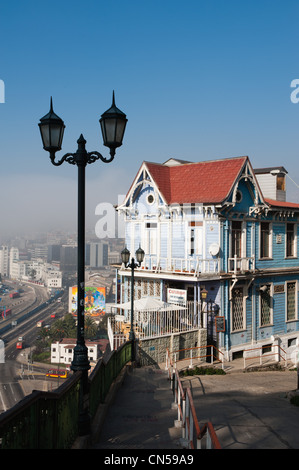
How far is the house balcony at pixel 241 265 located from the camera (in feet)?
75.3

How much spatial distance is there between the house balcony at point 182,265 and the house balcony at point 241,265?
1005 mm

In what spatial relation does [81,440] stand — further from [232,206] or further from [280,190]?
[280,190]

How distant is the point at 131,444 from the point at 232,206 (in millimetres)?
15863

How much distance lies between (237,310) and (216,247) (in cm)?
383

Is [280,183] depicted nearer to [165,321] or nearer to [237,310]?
[237,310]

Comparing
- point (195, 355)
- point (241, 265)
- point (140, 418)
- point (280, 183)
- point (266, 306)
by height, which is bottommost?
point (195, 355)

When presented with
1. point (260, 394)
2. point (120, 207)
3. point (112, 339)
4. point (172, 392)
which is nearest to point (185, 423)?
point (172, 392)

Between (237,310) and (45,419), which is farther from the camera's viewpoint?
(237,310)

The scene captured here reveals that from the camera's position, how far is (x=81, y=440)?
24.2 ft

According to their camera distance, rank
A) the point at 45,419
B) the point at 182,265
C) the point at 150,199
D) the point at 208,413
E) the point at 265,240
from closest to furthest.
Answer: the point at 45,419, the point at 208,413, the point at 182,265, the point at 150,199, the point at 265,240

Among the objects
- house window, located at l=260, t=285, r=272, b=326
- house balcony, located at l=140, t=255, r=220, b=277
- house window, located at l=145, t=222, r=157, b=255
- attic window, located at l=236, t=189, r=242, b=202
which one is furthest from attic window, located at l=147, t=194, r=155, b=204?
house window, located at l=260, t=285, r=272, b=326

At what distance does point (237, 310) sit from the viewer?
23703mm

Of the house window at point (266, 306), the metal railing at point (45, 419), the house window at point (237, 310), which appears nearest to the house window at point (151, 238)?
the house window at point (237, 310)

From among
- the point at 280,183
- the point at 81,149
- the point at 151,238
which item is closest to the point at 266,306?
the point at 151,238
